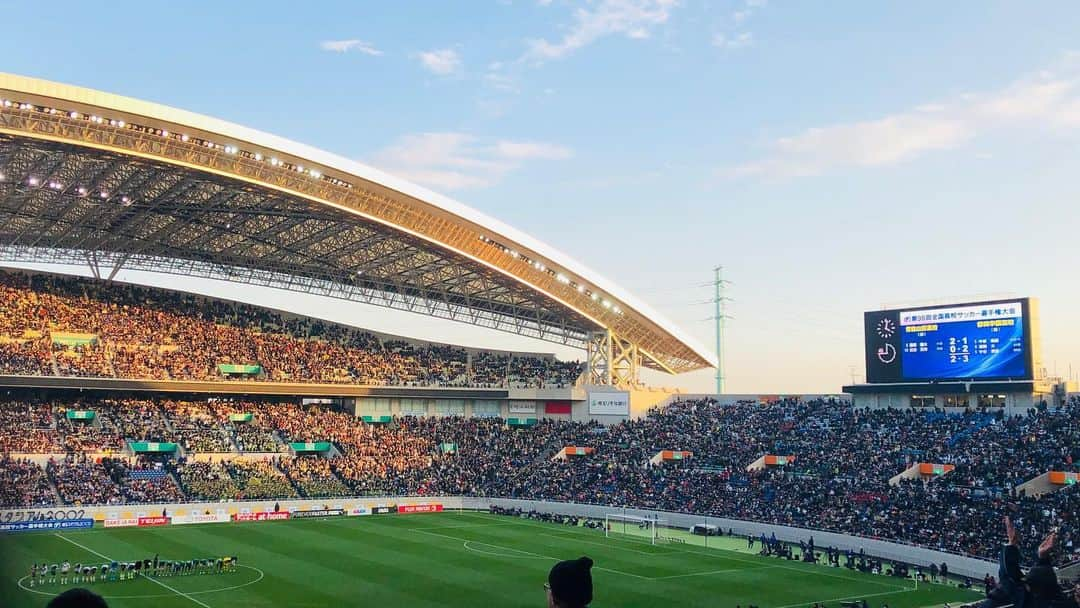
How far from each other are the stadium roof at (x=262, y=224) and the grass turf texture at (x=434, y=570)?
18326mm

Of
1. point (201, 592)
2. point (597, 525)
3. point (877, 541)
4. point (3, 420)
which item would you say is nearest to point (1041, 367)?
point (877, 541)

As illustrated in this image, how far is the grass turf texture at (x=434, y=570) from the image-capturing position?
34750mm

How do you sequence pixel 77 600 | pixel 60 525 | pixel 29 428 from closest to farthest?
pixel 77 600 < pixel 60 525 < pixel 29 428

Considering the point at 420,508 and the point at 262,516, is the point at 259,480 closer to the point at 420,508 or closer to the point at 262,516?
the point at 262,516

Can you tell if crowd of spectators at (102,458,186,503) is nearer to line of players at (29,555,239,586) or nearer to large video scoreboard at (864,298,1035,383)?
line of players at (29,555,239,586)

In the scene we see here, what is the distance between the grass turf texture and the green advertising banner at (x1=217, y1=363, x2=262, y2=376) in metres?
16.8

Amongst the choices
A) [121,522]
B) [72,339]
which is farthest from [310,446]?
[72,339]

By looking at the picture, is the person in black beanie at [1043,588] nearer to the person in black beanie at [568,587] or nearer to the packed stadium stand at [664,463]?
the person in black beanie at [568,587]

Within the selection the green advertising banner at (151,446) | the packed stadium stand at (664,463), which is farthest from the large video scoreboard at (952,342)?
the green advertising banner at (151,446)

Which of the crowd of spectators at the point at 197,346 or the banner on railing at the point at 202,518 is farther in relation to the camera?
the crowd of spectators at the point at 197,346

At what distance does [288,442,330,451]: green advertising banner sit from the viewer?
66.9 m

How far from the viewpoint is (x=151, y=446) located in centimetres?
6069

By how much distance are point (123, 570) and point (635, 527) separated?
28771mm

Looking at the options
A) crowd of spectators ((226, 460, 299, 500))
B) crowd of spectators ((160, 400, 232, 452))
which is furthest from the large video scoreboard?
crowd of spectators ((160, 400, 232, 452))
